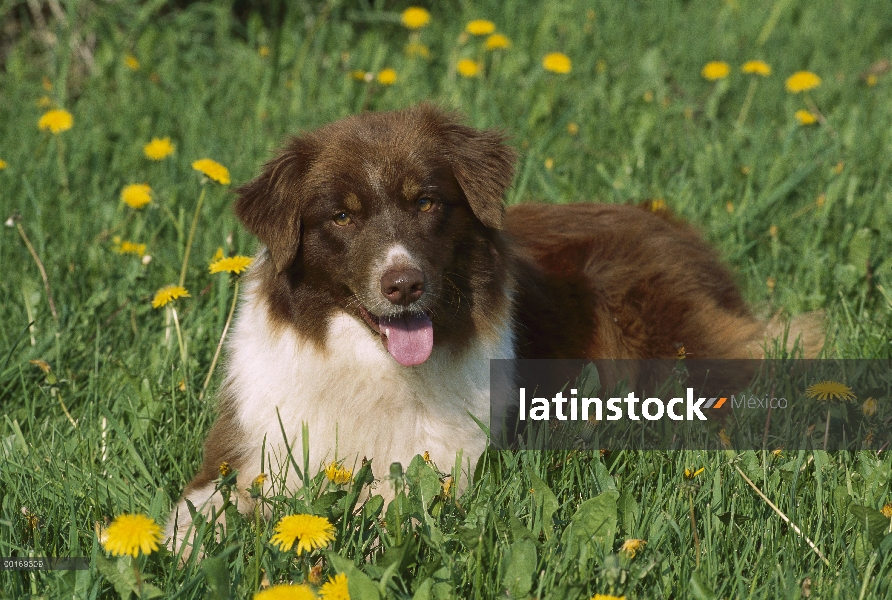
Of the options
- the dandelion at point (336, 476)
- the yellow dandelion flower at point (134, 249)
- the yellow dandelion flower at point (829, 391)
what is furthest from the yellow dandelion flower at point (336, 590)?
the yellow dandelion flower at point (134, 249)

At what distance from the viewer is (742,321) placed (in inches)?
198

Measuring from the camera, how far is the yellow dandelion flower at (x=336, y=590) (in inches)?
110

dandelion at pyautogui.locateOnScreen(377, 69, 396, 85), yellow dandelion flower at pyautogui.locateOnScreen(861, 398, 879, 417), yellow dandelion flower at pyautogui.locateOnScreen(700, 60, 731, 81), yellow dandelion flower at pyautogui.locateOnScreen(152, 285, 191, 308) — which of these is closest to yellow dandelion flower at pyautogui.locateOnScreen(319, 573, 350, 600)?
yellow dandelion flower at pyautogui.locateOnScreen(152, 285, 191, 308)

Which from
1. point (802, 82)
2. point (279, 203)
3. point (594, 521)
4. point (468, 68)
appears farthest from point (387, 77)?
point (594, 521)

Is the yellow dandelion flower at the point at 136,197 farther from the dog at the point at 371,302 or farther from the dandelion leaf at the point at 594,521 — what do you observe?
the dandelion leaf at the point at 594,521

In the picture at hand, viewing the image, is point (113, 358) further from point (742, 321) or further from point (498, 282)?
point (742, 321)

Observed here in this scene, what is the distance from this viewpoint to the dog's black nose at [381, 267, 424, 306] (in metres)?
3.52

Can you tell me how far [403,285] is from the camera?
353 centimetres

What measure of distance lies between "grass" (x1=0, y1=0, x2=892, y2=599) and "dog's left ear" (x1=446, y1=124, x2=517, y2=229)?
0.92 meters

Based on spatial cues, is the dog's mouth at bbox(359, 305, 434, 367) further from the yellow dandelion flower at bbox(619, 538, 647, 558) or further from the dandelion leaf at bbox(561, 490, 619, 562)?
the yellow dandelion flower at bbox(619, 538, 647, 558)

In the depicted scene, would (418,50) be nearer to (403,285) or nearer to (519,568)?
(403,285)

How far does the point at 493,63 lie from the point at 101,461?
4.85 metres

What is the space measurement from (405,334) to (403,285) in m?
0.33

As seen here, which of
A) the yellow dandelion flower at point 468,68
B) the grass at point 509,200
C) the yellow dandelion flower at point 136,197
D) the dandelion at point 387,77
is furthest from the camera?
the yellow dandelion flower at point 468,68
